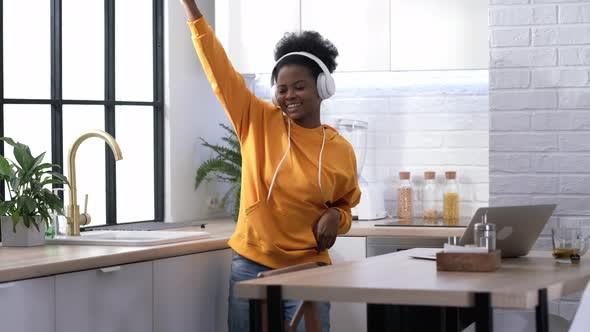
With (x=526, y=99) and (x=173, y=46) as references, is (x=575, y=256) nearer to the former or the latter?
(x=526, y=99)

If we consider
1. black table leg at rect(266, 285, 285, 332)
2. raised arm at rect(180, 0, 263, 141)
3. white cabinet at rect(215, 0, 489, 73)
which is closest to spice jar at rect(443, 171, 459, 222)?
white cabinet at rect(215, 0, 489, 73)

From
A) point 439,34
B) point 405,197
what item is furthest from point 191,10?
point 405,197

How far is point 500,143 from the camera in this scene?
4.19m

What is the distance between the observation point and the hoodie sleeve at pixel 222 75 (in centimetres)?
315

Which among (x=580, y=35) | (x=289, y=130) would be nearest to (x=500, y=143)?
(x=580, y=35)

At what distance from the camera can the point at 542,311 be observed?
7.65 feet

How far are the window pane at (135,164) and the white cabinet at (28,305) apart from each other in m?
1.60

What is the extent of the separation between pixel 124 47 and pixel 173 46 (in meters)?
0.31

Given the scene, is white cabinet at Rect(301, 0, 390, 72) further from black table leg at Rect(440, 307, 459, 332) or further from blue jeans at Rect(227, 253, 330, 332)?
blue jeans at Rect(227, 253, 330, 332)

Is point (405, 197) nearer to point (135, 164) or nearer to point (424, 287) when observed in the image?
point (135, 164)

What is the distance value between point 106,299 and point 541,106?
2.06 m

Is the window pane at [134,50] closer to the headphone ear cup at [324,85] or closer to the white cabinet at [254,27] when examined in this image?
the white cabinet at [254,27]

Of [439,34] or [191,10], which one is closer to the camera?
[191,10]

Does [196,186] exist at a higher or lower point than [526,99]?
lower
